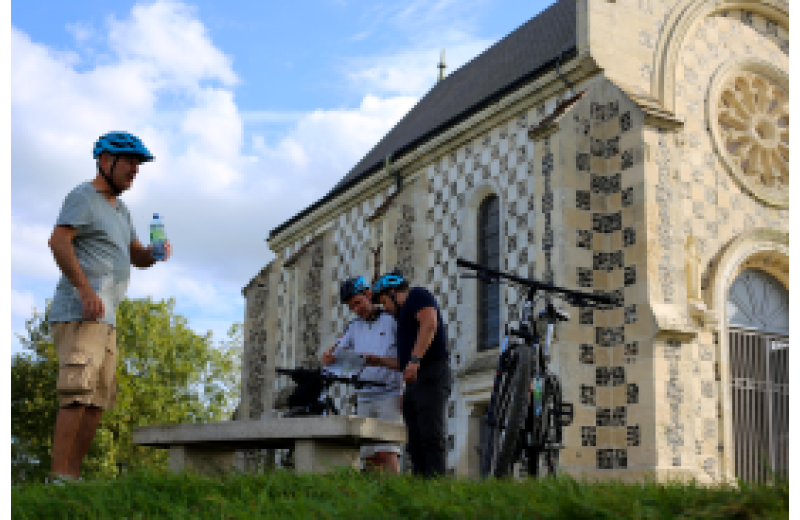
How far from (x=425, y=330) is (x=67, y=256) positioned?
8.97 ft

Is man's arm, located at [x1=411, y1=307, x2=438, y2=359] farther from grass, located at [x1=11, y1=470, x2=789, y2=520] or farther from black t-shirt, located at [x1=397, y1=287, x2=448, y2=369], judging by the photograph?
grass, located at [x1=11, y1=470, x2=789, y2=520]

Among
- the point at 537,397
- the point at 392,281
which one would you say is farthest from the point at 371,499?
the point at 392,281

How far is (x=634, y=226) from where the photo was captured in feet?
48.7

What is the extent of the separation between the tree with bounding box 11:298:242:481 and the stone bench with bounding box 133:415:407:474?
18443 mm

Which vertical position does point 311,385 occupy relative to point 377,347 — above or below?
below

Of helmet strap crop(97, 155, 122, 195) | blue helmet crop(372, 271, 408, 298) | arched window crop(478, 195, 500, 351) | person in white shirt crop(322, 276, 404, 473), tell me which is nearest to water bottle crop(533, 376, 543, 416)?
person in white shirt crop(322, 276, 404, 473)

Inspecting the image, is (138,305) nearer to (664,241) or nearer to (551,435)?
(664,241)

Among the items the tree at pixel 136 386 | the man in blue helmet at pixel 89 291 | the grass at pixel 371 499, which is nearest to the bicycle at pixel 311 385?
the grass at pixel 371 499

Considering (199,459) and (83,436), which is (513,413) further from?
(83,436)

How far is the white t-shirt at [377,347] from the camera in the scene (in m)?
7.96

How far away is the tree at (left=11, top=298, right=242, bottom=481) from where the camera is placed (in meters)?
32.1

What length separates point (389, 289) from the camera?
7887mm

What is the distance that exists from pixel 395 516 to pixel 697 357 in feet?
38.4

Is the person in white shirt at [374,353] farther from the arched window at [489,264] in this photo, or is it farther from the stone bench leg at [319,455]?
the arched window at [489,264]
